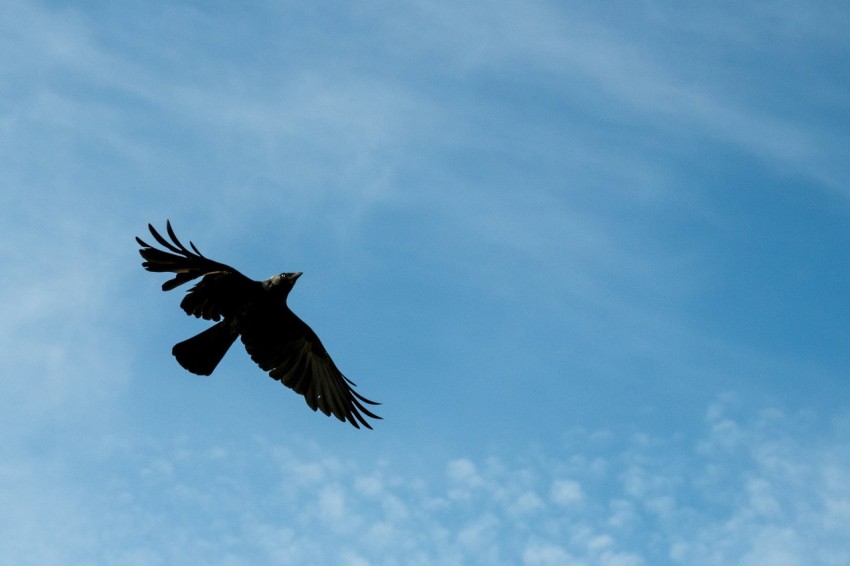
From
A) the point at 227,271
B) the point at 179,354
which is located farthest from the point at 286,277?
the point at 179,354

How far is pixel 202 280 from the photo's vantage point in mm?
13414

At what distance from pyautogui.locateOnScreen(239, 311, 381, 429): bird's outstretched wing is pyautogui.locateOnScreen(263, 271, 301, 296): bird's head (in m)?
0.54

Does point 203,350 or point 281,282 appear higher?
point 281,282

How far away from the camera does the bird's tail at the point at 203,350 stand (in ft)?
44.1

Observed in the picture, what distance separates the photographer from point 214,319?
1362cm

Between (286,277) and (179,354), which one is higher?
(286,277)

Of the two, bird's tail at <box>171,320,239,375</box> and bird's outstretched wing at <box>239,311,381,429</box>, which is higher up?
bird's outstretched wing at <box>239,311,381,429</box>

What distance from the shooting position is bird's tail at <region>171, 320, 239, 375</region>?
13453 mm

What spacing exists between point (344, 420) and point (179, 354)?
100 inches

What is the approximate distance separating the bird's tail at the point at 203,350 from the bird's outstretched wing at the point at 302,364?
2.13 feet

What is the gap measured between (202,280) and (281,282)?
1045mm

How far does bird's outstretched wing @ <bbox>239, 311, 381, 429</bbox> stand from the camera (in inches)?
571

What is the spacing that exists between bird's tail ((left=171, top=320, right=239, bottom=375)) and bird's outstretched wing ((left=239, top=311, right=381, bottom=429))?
65 cm

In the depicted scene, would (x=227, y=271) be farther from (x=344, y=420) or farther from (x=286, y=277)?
(x=344, y=420)
